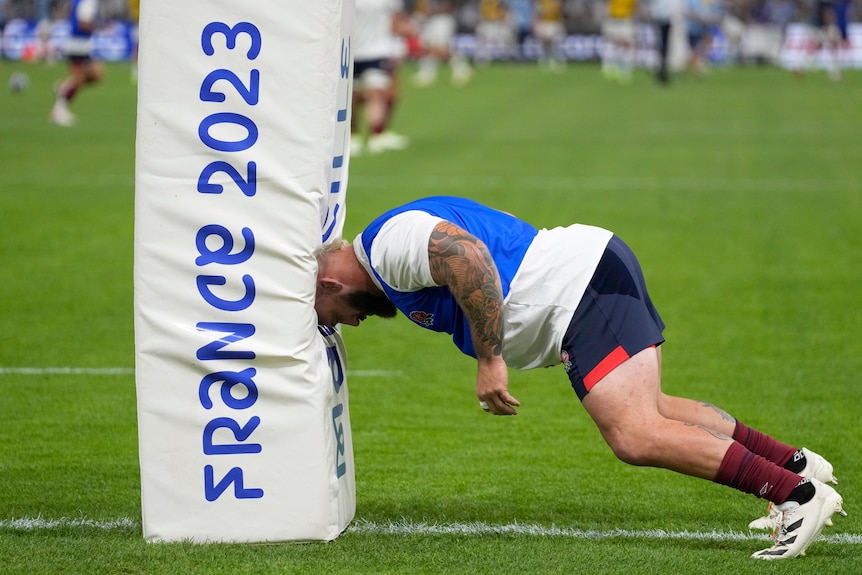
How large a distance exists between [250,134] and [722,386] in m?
3.67

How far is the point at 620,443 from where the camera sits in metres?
4.17

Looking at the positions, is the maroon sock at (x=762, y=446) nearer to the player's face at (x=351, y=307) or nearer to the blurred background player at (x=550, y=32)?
the player's face at (x=351, y=307)

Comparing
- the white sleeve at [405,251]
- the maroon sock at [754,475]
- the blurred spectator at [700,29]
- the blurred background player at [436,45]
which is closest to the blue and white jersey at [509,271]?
the white sleeve at [405,251]

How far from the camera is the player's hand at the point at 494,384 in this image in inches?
161

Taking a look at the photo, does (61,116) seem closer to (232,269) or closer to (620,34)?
(232,269)

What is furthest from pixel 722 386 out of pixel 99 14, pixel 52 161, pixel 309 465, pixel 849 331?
pixel 99 14

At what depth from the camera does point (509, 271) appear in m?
4.25

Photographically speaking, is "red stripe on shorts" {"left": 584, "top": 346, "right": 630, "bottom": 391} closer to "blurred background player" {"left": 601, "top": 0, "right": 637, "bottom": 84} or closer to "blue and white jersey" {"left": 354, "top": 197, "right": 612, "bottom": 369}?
"blue and white jersey" {"left": 354, "top": 197, "right": 612, "bottom": 369}

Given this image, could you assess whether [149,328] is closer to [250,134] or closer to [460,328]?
[250,134]

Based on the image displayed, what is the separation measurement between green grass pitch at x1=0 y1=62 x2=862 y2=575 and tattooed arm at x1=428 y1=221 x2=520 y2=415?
0.61 metres


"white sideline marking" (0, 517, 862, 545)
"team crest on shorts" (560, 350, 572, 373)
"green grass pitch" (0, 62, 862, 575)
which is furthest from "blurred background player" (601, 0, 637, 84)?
"team crest on shorts" (560, 350, 572, 373)

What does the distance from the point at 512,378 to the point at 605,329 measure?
10.3 feet

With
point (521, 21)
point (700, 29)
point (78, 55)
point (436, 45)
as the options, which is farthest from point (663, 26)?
point (78, 55)

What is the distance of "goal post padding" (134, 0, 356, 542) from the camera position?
13.9 ft
